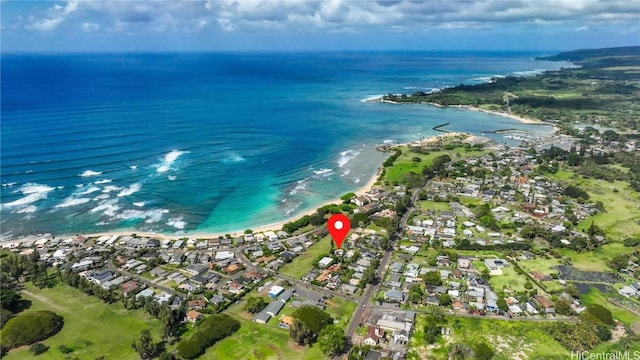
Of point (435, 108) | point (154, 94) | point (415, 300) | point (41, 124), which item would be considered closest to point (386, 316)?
point (415, 300)

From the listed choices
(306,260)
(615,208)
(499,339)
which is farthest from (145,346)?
(615,208)

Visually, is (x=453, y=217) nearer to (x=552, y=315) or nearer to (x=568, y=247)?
(x=568, y=247)

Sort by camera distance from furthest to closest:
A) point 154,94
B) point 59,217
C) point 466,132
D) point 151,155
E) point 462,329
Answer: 1. point 154,94
2. point 466,132
3. point 151,155
4. point 59,217
5. point 462,329

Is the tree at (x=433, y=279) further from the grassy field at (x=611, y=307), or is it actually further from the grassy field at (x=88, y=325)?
the grassy field at (x=88, y=325)

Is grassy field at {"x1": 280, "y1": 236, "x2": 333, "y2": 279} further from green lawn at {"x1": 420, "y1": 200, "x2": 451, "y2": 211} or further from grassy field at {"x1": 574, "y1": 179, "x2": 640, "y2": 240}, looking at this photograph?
grassy field at {"x1": 574, "y1": 179, "x2": 640, "y2": 240}

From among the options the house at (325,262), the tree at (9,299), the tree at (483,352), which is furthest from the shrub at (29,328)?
the tree at (483,352)

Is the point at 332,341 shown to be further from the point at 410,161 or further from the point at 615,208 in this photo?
the point at 410,161
